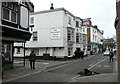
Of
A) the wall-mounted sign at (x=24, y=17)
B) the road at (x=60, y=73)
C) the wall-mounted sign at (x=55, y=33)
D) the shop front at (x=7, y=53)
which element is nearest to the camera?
the road at (x=60, y=73)

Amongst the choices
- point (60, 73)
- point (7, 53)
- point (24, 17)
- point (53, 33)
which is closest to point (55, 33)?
point (53, 33)

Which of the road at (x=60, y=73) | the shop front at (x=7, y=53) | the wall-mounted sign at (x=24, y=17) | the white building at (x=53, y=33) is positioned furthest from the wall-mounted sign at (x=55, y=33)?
the shop front at (x=7, y=53)

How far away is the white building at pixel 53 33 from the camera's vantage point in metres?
22.6

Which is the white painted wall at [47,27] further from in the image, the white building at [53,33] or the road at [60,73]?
the road at [60,73]

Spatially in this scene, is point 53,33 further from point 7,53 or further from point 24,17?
point 7,53

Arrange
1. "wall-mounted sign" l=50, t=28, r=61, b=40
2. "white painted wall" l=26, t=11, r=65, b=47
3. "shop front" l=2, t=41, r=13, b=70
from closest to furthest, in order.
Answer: "shop front" l=2, t=41, r=13, b=70 → "white painted wall" l=26, t=11, r=65, b=47 → "wall-mounted sign" l=50, t=28, r=61, b=40

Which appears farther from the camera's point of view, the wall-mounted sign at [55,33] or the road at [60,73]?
the wall-mounted sign at [55,33]

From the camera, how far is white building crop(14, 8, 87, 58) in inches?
890

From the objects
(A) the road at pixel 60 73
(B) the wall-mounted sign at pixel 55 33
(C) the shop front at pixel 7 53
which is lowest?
(A) the road at pixel 60 73

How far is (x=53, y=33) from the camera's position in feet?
76.0

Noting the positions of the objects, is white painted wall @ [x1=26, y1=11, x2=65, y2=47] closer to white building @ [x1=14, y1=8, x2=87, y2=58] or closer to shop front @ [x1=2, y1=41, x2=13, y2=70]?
white building @ [x1=14, y1=8, x2=87, y2=58]

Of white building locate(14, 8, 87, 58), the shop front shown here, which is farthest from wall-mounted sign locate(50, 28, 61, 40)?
the shop front

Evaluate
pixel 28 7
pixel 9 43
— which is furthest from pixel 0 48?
pixel 28 7

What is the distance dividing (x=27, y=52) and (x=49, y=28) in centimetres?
688
